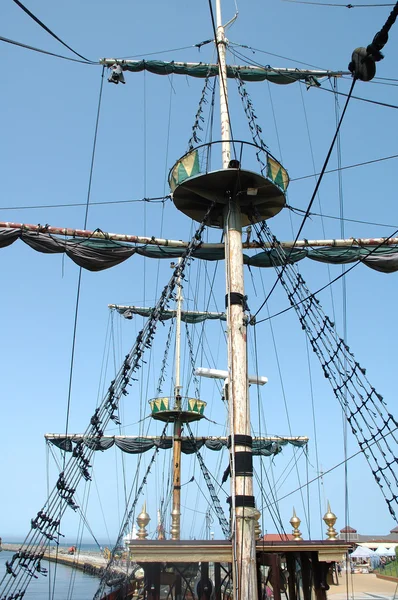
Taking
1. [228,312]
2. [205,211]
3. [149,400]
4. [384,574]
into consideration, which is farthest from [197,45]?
[384,574]

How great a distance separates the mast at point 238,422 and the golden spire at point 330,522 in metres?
1.66

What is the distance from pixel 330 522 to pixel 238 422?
2.37 metres

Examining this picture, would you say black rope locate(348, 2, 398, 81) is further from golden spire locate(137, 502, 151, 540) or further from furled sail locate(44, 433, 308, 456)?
furled sail locate(44, 433, 308, 456)

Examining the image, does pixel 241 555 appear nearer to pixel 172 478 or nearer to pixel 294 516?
pixel 294 516

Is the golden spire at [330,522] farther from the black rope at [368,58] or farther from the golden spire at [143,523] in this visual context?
the black rope at [368,58]

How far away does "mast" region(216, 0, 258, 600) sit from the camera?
21.0 ft

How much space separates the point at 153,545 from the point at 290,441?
75.8 feet

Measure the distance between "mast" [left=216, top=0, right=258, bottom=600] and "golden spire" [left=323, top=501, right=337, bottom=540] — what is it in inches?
65.4

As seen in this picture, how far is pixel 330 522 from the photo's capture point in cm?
779

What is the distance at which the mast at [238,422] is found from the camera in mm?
6395

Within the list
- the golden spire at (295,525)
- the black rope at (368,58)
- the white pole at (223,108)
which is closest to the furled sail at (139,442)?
the golden spire at (295,525)

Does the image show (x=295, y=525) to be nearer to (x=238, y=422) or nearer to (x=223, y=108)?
(x=238, y=422)

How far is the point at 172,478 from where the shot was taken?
20953 mm

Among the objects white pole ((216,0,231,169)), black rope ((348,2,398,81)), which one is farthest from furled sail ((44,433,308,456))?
black rope ((348,2,398,81))
